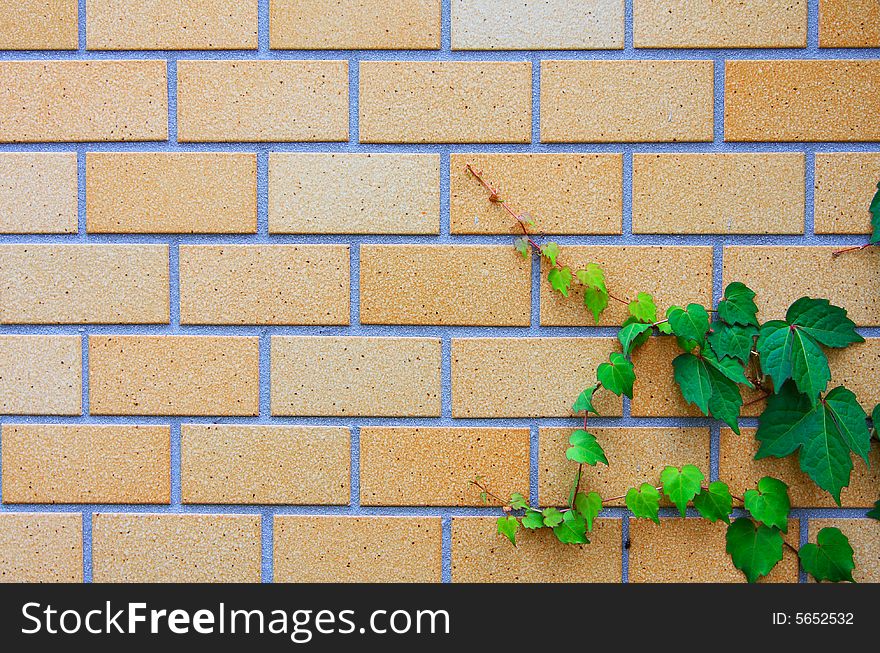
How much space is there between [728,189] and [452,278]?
55 centimetres

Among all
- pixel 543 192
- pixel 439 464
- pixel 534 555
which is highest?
pixel 543 192

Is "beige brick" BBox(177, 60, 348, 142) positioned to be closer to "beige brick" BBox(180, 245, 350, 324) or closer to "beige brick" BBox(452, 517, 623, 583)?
"beige brick" BBox(180, 245, 350, 324)

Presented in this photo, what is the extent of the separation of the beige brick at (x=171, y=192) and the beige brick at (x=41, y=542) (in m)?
0.58

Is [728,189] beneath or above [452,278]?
above

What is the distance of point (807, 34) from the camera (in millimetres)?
1153

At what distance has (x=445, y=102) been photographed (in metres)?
1.16

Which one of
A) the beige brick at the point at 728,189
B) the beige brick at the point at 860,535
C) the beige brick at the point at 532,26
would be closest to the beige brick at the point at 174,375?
the beige brick at the point at 532,26

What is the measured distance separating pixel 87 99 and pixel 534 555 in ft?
4.08

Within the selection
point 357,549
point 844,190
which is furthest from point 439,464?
point 844,190

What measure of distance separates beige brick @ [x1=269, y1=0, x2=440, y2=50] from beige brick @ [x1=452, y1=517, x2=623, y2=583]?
0.93 metres

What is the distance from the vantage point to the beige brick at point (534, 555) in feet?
3.89

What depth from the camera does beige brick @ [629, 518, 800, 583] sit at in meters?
1.18

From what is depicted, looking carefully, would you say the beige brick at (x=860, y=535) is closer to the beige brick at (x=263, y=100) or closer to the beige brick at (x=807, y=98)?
the beige brick at (x=807, y=98)

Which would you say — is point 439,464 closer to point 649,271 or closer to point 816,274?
point 649,271
